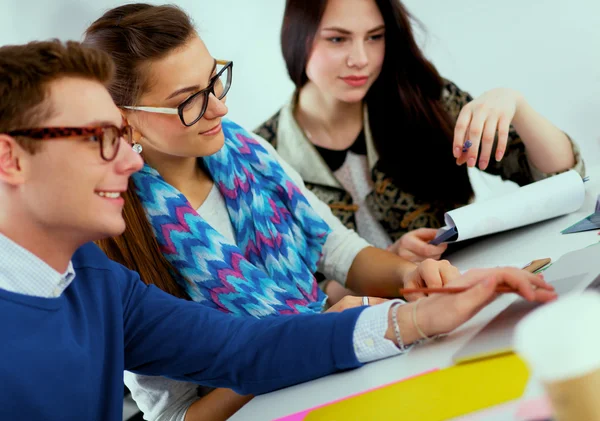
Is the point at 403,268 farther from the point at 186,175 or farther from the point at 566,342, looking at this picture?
the point at 566,342

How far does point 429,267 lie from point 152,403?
0.53 meters

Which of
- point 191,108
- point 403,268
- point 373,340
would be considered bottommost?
point 403,268

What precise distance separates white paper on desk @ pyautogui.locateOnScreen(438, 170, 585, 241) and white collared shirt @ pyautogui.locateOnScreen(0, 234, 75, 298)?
77 cm

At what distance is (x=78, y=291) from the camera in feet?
3.10

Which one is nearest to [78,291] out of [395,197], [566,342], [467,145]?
[566,342]

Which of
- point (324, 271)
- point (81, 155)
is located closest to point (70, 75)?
point (81, 155)

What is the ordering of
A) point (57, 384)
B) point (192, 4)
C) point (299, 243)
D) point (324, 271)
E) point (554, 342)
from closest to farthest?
point (554, 342) → point (57, 384) → point (299, 243) → point (324, 271) → point (192, 4)

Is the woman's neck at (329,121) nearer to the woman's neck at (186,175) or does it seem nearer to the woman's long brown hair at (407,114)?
the woman's long brown hair at (407,114)

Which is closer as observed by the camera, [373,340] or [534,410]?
[534,410]

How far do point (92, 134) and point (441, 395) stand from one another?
53 cm

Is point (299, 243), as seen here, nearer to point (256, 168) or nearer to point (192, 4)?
point (256, 168)

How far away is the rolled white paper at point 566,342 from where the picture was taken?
390 mm

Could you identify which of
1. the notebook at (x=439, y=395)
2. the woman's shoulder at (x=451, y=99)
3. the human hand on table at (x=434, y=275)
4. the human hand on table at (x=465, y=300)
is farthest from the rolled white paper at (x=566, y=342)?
the woman's shoulder at (x=451, y=99)

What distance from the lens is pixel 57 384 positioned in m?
0.85
